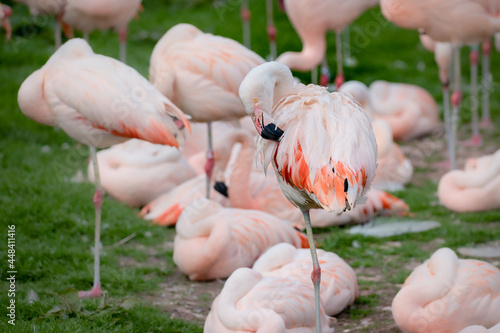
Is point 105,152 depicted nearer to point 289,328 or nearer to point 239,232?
point 239,232

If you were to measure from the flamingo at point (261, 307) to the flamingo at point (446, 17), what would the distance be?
9.24 ft

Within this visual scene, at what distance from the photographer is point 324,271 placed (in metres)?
3.97

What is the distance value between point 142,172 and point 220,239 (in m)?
1.85

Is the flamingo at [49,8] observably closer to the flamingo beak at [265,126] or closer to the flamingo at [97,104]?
the flamingo at [97,104]

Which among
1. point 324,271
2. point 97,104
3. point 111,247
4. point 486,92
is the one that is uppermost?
point 97,104

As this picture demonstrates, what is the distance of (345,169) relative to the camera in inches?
116

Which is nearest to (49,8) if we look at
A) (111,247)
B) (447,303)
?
(111,247)

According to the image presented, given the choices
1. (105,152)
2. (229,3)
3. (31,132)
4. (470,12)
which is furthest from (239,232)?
(229,3)

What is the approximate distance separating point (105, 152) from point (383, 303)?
3.11 metres

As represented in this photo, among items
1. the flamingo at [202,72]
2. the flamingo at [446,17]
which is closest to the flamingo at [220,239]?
the flamingo at [202,72]

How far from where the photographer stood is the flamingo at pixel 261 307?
129 inches

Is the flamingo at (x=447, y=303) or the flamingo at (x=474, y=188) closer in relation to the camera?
the flamingo at (x=447, y=303)

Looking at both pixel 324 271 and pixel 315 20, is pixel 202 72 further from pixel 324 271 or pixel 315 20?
pixel 315 20

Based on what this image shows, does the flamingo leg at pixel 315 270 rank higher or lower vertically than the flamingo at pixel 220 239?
higher
